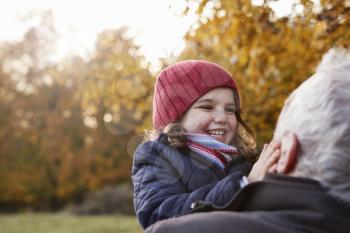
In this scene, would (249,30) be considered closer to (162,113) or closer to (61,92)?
(162,113)

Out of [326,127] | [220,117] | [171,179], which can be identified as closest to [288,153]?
[326,127]

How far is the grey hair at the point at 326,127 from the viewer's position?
4.33ft

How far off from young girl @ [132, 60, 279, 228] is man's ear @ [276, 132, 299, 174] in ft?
1.00

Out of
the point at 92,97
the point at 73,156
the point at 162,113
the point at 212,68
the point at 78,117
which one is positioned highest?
the point at 212,68

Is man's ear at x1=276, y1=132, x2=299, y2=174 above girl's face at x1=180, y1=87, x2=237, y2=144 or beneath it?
above

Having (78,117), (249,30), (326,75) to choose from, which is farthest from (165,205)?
(78,117)

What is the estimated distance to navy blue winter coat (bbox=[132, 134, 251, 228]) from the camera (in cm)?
211

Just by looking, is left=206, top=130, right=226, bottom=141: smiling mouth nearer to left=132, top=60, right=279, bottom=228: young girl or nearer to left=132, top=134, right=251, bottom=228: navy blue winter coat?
left=132, top=60, right=279, bottom=228: young girl

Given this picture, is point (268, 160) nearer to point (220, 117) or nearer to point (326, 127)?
point (326, 127)

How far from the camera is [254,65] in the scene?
18.0ft

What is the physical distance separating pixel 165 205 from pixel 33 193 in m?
30.0

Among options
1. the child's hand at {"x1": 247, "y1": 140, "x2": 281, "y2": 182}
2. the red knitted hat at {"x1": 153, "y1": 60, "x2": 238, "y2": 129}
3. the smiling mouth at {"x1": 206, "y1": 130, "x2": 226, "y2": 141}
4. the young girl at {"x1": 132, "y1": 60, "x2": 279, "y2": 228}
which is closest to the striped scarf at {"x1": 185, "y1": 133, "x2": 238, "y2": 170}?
the young girl at {"x1": 132, "y1": 60, "x2": 279, "y2": 228}

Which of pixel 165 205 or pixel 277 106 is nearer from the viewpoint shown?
pixel 165 205

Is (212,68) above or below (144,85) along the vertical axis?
above
